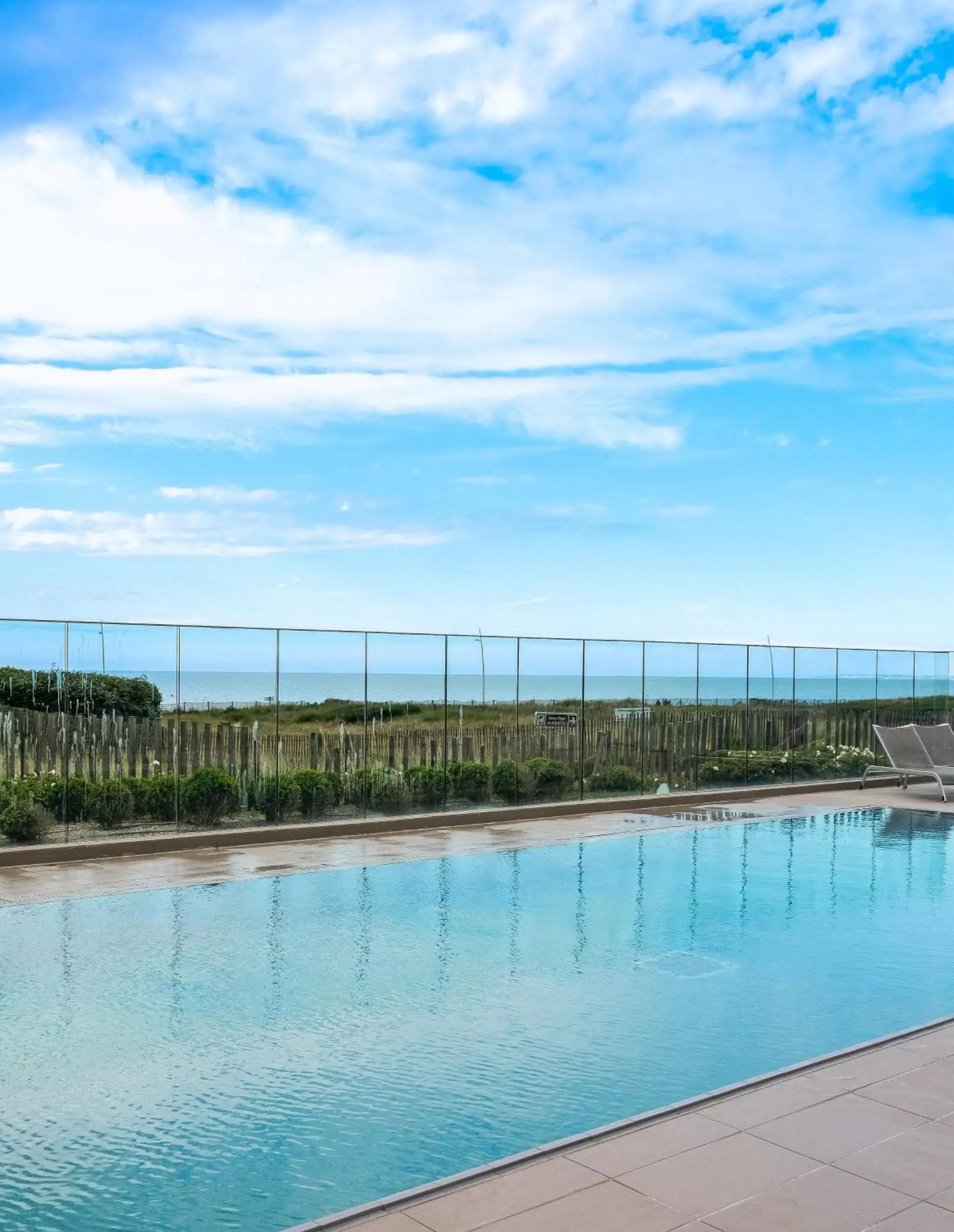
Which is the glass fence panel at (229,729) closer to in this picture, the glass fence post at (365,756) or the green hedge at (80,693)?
the green hedge at (80,693)

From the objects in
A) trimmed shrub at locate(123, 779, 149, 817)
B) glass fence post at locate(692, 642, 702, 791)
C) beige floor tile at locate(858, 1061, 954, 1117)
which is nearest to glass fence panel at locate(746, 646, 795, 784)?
glass fence post at locate(692, 642, 702, 791)

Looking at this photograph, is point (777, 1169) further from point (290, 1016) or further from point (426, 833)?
point (426, 833)

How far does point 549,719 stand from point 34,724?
610 centimetres

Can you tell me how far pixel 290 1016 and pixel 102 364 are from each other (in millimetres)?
21605

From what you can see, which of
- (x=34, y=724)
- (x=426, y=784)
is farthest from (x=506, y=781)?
(x=34, y=724)

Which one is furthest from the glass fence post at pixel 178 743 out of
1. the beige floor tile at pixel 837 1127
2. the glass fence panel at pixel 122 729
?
the beige floor tile at pixel 837 1127

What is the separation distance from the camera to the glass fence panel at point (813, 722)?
16.8m

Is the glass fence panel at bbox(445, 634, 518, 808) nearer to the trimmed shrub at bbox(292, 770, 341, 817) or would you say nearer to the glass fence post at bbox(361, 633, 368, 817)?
the glass fence post at bbox(361, 633, 368, 817)

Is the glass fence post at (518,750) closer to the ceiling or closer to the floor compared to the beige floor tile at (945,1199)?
closer to the ceiling

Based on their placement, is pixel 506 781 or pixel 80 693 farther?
pixel 506 781

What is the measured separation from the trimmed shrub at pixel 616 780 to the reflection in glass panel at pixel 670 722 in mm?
183

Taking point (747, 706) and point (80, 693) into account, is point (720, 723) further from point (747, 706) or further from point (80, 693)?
point (80, 693)

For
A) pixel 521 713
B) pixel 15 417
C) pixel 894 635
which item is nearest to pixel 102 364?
pixel 15 417

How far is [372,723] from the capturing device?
12.4m
